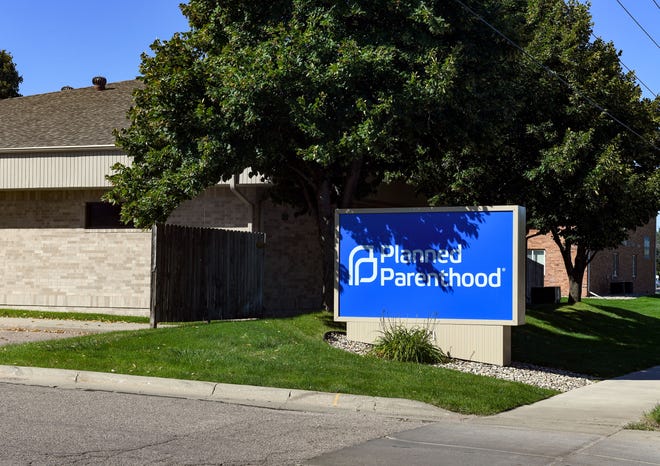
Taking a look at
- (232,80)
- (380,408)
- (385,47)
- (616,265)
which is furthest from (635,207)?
(616,265)

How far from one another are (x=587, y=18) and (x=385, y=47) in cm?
1513

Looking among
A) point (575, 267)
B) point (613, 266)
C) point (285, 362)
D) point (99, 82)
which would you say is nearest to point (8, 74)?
point (99, 82)

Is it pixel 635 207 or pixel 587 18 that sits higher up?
pixel 587 18

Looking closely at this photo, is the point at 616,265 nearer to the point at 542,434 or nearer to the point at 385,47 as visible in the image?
the point at 385,47

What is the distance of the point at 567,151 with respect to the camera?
2384 centimetres

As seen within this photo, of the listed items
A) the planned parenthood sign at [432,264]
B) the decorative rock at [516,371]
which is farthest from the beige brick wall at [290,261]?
the planned parenthood sign at [432,264]

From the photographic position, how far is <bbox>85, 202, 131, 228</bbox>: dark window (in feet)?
84.7

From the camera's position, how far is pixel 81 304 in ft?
82.9

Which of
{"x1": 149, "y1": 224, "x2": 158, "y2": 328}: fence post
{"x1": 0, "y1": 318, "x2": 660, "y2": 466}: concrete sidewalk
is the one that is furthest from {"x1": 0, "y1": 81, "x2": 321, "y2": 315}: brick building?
{"x1": 0, "y1": 318, "x2": 660, "y2": 466}: concrete sidewalk

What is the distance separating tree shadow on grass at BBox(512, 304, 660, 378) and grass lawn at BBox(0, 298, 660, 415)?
0.10 meters

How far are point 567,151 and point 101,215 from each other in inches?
519

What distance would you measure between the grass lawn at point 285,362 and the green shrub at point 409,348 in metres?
0.69

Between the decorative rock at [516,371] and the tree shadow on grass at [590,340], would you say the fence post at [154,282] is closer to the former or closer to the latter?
the decorative rock at [516,371]

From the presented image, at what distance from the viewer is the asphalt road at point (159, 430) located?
8.12m
